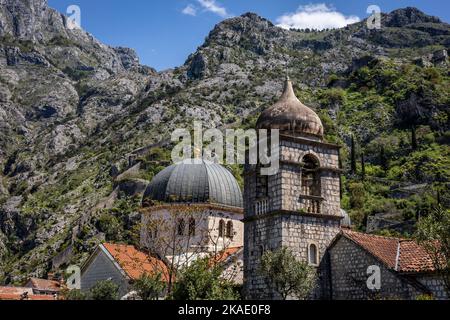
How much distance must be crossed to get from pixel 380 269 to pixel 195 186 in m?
15.6

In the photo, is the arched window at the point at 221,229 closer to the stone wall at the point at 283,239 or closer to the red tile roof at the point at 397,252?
the stone wall at the point at 283,239

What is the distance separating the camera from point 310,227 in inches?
1006

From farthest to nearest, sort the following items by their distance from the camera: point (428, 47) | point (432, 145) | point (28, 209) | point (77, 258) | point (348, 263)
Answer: point (428, 47) → point (28, 209) → point (432, 145) → point (77, 258) → point (348, 263)

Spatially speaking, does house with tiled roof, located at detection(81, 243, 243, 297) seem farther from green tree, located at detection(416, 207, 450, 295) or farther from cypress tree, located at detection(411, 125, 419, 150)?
cypress tree, located at detection(411, 125, 419, 150)

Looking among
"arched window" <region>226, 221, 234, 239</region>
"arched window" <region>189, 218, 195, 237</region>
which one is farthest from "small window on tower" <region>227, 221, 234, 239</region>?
"arched window" <region>189, 218, 195, 237</region>

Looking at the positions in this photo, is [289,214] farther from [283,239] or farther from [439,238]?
[439,238]

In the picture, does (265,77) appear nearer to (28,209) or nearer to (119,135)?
(119,135)

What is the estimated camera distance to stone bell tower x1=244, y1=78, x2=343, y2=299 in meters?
25.2

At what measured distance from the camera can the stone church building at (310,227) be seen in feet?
78.2

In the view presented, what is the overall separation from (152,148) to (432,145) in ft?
156

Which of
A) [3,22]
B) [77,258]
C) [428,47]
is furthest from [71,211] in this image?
[3,22]

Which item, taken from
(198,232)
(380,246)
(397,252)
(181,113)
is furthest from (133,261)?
(181,113)

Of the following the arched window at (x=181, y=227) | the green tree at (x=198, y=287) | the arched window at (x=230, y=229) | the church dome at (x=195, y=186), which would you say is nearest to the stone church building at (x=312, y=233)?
the arched window at (x=181, y=227)
